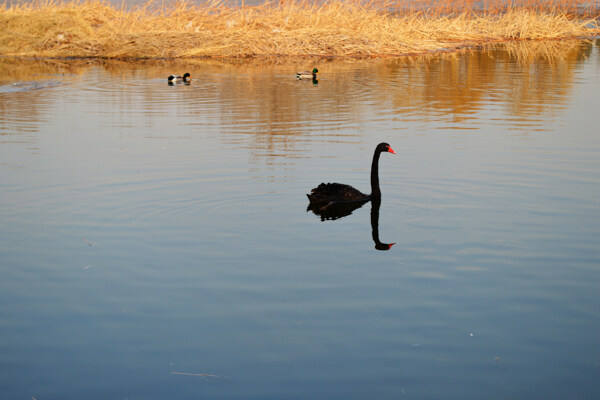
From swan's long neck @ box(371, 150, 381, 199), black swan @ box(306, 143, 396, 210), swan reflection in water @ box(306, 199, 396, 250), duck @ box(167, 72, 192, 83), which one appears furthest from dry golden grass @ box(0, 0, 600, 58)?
swan reflection in water @ box(306, 199, 396, 250)

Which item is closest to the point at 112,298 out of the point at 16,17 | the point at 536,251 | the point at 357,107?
the point at 536,251

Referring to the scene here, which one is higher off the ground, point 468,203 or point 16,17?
point 16,17

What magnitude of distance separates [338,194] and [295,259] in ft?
8.23

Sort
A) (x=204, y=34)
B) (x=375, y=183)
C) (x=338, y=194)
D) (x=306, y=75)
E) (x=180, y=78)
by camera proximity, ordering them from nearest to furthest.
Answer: (x=338, y=194) → (x=375, y=183) → (x=180, y=78) → (x=306, y=75) → (x=204, y=34)

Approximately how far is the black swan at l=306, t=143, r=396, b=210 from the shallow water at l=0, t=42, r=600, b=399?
0.90ft

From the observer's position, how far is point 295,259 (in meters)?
9.09

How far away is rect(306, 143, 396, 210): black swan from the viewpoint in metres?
11.2

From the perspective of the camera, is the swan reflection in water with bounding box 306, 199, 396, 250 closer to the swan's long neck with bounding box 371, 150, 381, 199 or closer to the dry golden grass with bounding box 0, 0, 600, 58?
the swan's long neck with bounding box 371, 150, 381, 199

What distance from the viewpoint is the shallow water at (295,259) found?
20.9 ft

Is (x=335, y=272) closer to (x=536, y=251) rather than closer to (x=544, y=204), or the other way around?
(x=536, y=251)

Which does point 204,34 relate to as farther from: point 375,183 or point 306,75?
point 375,183

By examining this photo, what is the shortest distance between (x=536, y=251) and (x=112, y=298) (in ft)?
16.0

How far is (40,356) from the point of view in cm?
669

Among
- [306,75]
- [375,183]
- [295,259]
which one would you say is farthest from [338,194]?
[306,75]
